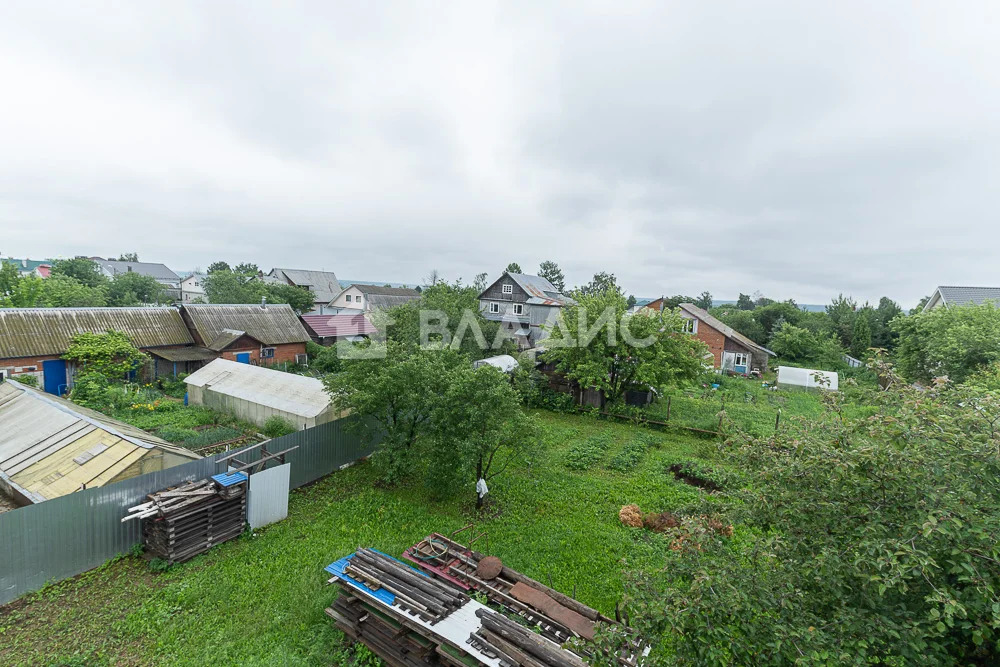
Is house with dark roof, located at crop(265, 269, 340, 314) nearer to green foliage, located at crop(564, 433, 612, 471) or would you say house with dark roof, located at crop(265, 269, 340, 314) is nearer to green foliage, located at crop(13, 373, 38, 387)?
green foliage, located at crop(13, 373, 38, 387)

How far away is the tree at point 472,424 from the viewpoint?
384 inches

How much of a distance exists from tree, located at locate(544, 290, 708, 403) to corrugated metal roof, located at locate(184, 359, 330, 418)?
10461mm

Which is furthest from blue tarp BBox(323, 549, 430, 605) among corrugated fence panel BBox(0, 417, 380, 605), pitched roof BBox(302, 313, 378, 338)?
pitched roof BBox(302, 313, 378, 338)

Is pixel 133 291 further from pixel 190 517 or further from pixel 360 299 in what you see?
pixel 190 517

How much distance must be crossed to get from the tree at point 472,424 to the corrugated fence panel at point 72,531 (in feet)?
15.9

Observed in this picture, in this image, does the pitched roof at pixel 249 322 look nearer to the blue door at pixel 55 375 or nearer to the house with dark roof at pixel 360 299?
the blue door at pixel 55 375

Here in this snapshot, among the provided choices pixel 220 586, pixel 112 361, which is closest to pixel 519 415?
pixel 220 586

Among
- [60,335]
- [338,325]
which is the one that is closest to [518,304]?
[338,325]

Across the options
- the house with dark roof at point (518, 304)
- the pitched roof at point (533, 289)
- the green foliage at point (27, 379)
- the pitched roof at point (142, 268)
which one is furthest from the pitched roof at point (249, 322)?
the pitched roof at point (142, 268)

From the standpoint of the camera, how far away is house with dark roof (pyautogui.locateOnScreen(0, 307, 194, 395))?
58.3ft

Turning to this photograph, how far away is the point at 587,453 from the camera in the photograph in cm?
1423

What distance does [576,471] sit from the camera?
42.8 ft

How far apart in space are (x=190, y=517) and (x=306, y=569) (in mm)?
2450

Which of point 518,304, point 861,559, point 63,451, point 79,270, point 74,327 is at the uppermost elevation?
point 79,270
